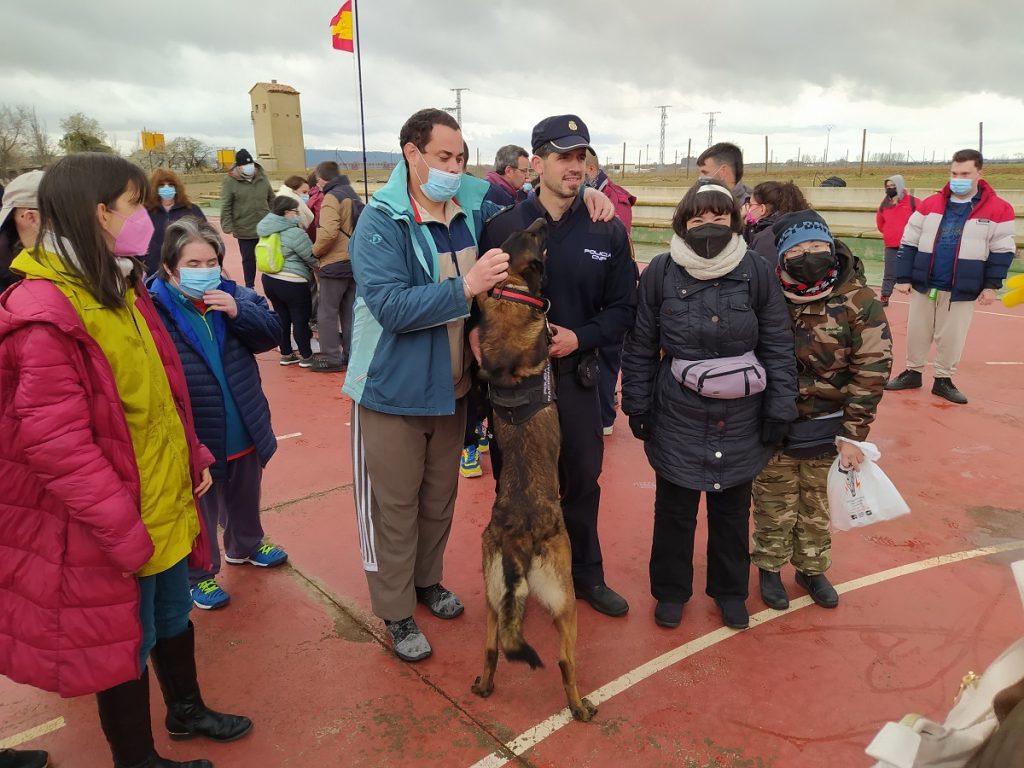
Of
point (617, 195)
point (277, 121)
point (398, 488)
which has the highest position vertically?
point (277, 121)

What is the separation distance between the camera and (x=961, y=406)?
5934 mm

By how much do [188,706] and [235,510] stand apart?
119cm

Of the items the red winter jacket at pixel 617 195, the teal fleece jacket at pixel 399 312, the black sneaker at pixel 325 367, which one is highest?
the red winter jacket at pixel 617 195

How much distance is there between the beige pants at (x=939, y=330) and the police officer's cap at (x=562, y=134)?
17.0 feet

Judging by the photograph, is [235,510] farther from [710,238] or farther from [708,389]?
[710,238]

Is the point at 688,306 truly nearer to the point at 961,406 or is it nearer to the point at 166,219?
the point at 961,406

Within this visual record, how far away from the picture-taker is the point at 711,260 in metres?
2.60

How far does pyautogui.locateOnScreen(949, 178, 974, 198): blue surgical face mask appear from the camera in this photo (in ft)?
19.1

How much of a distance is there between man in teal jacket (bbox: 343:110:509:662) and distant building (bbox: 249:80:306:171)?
6678cm

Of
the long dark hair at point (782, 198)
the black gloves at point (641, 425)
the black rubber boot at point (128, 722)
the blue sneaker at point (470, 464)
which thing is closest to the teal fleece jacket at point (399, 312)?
the black gloves at point (641, 425)

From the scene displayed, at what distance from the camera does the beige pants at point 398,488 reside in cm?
268

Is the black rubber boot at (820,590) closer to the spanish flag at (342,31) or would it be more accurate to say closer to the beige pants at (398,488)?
the beige pants at (398,488)

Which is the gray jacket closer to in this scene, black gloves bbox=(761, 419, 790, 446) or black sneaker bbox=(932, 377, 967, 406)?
black gloves bbox=(761, 419, 790, 446)

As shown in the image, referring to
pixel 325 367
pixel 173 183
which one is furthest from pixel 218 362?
pixel 173 183
